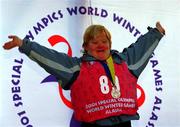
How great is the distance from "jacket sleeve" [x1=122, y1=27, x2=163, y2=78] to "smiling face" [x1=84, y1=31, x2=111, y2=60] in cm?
12

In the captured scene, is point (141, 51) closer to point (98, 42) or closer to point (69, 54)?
point (98, 42)

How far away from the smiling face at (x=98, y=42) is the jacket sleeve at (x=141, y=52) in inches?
4.9

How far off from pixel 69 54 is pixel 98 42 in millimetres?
248

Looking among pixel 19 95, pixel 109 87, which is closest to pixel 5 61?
pixel 19 95

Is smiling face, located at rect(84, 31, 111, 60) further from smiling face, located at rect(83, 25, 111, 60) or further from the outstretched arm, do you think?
the outstretched arm

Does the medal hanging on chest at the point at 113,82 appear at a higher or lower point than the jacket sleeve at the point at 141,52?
lower

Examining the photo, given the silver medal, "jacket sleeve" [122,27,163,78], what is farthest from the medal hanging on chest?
"jacket sleeve" [122,27,163,78]

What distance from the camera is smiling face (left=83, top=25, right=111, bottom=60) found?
1.76m

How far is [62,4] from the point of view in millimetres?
1976

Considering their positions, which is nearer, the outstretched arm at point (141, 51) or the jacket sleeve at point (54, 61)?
the jacket sleeve at point (54, 61)

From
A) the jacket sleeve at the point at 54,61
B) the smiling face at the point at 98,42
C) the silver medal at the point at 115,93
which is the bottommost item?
the silver medal at the point at 115,93

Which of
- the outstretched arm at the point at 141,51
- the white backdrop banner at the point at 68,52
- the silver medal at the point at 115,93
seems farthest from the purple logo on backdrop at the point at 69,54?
the silver medal at the point at 115,93

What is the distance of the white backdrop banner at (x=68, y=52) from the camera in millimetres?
1837

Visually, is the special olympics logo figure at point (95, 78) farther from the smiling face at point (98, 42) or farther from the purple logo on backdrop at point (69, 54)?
the purple logo on backdrop at point (69, 54)
